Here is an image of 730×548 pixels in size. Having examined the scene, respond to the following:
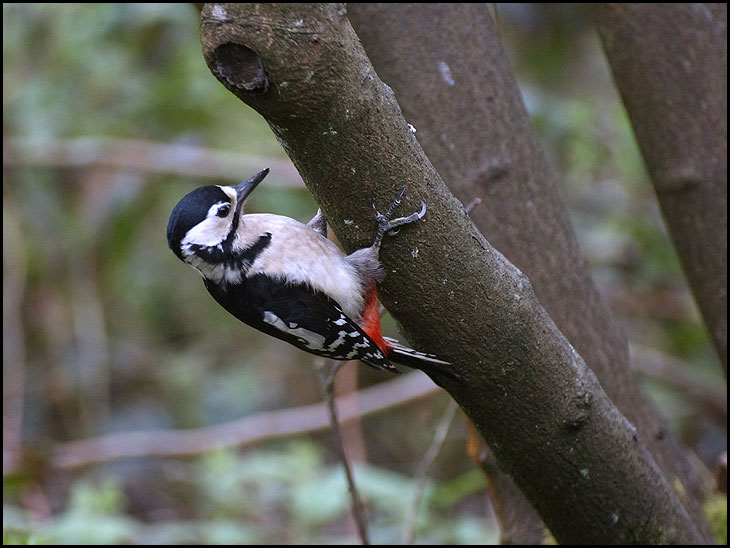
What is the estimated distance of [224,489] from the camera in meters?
4.11

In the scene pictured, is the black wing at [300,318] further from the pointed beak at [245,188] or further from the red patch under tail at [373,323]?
the pointed beak at [245,188]

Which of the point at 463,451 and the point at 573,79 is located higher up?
the point at 573,79

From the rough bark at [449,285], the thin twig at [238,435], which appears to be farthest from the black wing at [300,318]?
the thin twig at [238,435]

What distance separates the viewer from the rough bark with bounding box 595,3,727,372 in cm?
271

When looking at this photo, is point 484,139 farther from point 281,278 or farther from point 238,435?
point 238,435

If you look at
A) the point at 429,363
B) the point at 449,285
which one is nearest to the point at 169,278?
the point at 429,363

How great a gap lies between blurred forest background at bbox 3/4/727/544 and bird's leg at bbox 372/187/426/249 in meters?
2.77

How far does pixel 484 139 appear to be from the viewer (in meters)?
2.37

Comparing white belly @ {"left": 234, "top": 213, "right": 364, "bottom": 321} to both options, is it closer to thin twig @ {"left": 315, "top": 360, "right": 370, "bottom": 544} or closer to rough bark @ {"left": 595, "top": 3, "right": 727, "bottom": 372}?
thin twig @ {"left": 315, "top": 360, "right": 370, "bottom": 544}

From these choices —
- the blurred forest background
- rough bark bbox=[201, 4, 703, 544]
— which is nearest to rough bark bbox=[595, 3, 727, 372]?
rough bark bbox=[201, 4, 703, 544]

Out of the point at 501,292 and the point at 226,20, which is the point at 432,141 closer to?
the point at 501,292

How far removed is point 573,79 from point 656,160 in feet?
13.1

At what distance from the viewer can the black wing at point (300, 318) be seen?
7.63ft

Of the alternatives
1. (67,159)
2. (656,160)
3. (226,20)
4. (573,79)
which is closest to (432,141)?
(656,160)
